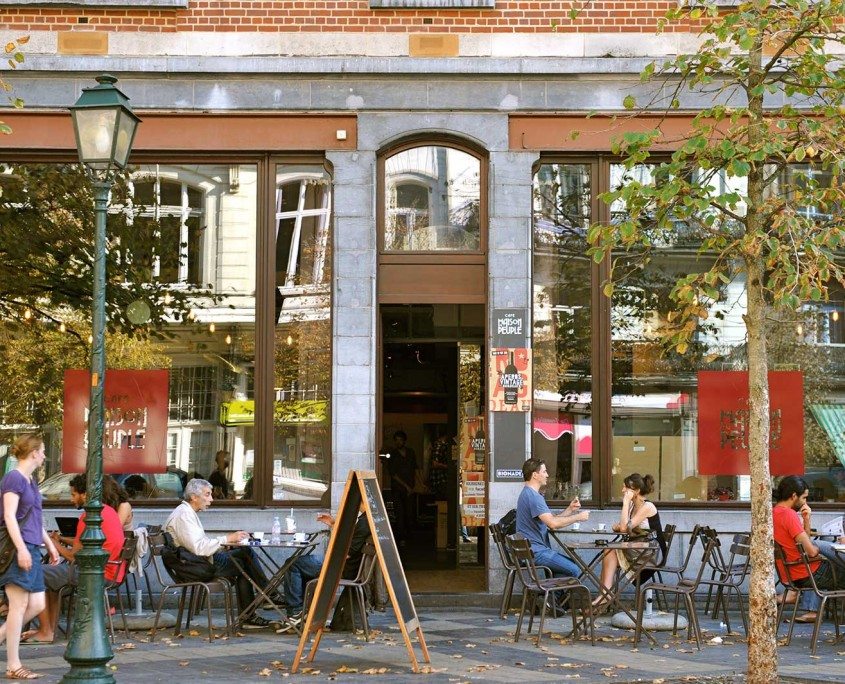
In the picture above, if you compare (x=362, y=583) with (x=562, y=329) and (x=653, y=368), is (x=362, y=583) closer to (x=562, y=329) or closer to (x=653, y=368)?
(x=562, y=329)

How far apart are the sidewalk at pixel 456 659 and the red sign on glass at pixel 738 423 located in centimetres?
224

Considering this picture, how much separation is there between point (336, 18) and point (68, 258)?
394cm

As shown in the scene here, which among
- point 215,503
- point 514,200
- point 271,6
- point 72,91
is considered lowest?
point 215,503

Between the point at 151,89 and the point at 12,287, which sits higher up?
the point at 151,89

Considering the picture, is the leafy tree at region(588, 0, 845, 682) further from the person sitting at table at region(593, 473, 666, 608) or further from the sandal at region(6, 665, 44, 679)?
the sandal at region(6, 665, 44, 679)

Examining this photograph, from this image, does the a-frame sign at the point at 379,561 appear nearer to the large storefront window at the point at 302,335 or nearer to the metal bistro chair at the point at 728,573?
the metal bistro chair at the point at 728,573

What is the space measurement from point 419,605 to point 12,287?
18.4 ft

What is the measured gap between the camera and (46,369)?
1356cm

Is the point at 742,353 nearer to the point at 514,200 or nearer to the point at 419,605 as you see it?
the point at 514,200

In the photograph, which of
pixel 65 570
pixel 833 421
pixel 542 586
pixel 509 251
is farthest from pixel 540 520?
pixel 65 570

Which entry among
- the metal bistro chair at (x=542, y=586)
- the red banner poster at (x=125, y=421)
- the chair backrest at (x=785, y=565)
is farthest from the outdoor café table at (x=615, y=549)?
the red banner poster at (x=125, y=421)

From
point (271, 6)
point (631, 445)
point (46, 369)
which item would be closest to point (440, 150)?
point (271, 6)

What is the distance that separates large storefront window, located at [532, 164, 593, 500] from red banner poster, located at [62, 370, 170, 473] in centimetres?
404

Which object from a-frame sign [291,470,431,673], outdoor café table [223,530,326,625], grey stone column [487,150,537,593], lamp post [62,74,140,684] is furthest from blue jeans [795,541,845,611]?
lamp post [62,74,140,684]
